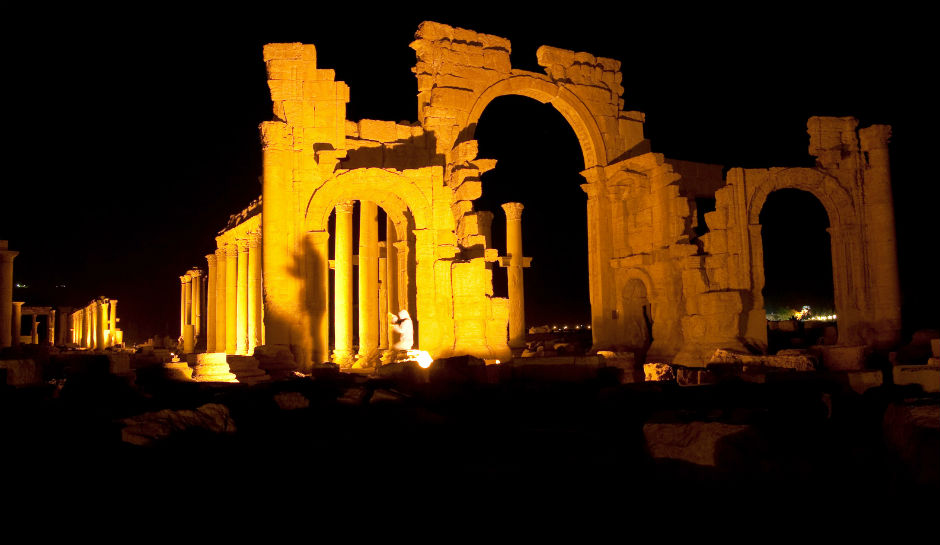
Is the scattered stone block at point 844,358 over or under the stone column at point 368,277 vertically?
under

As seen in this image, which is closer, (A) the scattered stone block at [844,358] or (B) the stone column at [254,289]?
(A) the scattered stone block at [844,358]

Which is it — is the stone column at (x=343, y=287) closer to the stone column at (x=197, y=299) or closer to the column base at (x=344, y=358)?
the column base at (x=344, y=358)

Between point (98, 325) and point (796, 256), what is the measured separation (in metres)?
41.0

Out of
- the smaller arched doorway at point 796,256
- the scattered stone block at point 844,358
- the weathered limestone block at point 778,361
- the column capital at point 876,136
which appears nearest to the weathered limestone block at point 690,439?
the weathered limestone block at point 778,361

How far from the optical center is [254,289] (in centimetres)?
2303

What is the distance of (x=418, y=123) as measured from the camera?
20.3m

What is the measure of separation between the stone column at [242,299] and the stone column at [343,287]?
588cm

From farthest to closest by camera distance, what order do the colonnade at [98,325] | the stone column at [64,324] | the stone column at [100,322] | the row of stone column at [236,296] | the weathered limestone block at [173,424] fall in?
1. the stone column at [64,324]
2. the colonnade at [98,325]
3. the stone column at [100,322]
4. the row of stone column at [236,296]
5. the weathered limestone block at [173,424]

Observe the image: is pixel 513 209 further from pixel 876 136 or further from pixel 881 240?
pixel 881 240

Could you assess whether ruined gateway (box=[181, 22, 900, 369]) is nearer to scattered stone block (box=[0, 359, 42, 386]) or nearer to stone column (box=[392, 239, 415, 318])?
stone column (box=[392, 239, 415, 318])

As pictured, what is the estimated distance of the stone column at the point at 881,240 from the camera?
21.1 m

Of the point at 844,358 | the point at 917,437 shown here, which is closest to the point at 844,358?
the point at 844,358

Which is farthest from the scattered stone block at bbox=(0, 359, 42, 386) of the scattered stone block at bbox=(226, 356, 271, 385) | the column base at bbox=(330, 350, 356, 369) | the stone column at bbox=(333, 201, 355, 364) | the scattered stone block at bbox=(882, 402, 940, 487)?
the scattered stone block at bbox=(882, 402, 940, 487)

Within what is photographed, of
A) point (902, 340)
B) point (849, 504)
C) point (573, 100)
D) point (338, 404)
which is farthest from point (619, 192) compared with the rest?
point (849, 504)
